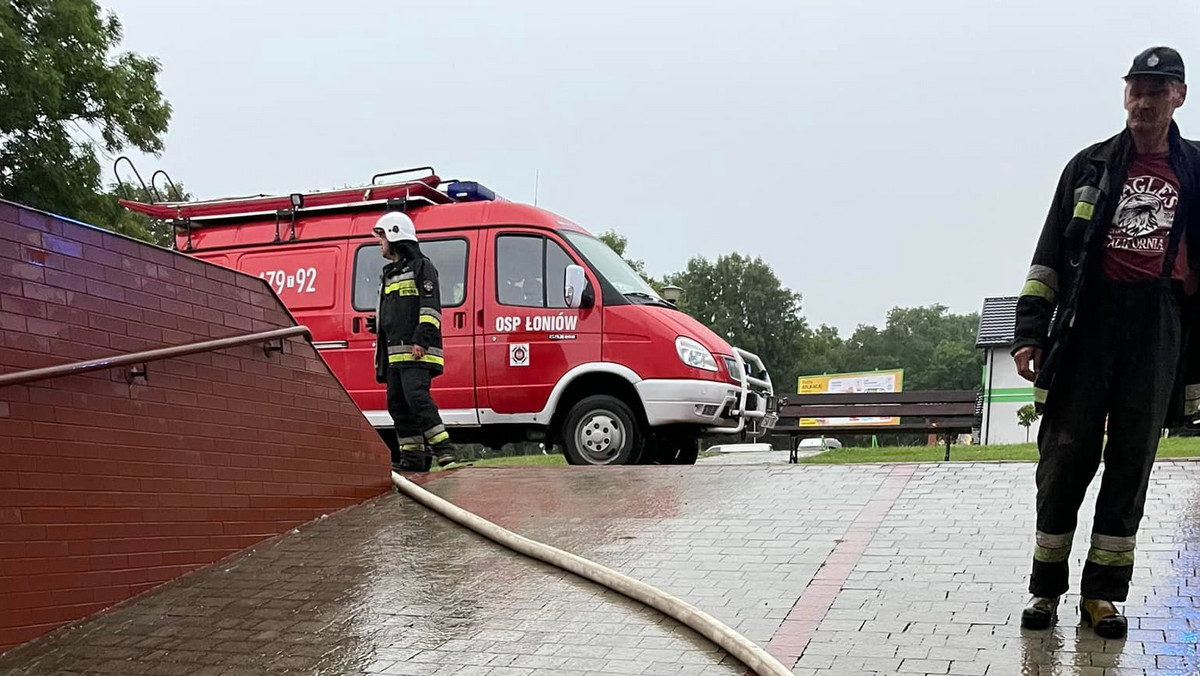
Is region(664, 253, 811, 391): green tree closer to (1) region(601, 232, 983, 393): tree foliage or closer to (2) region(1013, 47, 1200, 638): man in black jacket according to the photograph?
(1) region(601, 232, 983, 393): tree foliage

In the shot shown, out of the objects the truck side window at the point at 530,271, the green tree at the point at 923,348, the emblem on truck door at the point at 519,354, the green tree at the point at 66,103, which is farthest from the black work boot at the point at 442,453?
the green tree at the point at 923,348

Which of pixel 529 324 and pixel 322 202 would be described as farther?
pixel 322 202

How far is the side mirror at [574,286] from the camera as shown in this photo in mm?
8906

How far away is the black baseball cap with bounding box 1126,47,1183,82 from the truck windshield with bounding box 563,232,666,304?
557 cm

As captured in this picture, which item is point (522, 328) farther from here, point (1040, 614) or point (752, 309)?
point (752, 309)

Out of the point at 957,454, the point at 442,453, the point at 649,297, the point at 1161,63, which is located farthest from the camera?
the point at 957,454

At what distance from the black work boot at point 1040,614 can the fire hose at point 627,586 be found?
1.06 metres

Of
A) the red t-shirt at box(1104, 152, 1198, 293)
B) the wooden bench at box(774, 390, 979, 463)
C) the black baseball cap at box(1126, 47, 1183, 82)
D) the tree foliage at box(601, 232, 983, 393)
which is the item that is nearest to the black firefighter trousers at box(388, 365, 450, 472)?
the wooden bench at box(774, 390, 979, 463)

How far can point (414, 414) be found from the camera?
320 inches

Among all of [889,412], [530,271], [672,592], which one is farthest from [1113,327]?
[889,412]

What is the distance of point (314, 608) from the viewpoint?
477cm

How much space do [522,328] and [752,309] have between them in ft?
216

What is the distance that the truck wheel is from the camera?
8812 millimetres

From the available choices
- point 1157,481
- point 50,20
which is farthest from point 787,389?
point 1157,481
